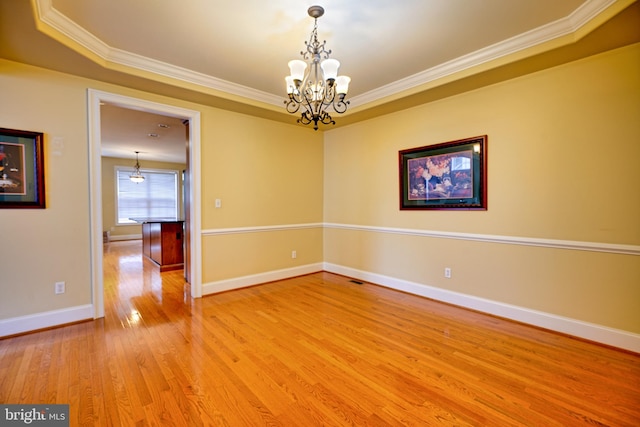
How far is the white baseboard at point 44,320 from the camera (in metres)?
2.62

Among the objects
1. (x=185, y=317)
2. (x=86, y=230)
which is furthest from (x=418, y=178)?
(x=86, y=230)

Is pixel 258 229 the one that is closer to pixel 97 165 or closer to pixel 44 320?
pixel 97 165

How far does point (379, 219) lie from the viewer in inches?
167

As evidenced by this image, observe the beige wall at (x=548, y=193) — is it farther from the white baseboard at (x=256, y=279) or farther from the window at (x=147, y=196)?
the window at (x=147, y=196)

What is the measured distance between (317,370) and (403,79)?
3129 mm

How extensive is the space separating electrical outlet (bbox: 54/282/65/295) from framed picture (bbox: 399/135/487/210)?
3.93 meters

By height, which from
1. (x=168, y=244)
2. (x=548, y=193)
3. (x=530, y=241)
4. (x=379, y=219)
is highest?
(x=548, y=193)

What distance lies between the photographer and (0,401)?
1781mm

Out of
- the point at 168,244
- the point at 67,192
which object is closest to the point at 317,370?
the point at 67,192

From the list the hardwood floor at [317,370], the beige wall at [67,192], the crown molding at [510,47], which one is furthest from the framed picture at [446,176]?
the beige wall at [67,192]

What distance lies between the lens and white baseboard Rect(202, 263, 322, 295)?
385 centimetres

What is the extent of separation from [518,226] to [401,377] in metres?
1.98

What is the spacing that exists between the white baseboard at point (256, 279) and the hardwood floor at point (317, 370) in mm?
542

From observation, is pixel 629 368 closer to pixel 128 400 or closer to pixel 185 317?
pixel 128 400
